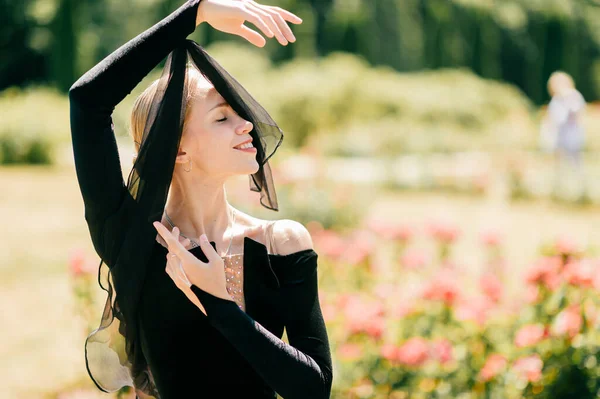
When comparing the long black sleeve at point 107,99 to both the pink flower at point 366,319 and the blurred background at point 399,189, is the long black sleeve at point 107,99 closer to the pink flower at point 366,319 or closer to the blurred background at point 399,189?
the blurred background at point 399,189

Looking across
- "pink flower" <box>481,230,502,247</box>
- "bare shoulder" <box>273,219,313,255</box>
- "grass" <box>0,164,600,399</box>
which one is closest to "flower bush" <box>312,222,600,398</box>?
"pink flower" <box>481,230,502,247</box>

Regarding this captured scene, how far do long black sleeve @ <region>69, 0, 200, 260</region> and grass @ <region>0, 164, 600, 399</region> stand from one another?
10.4 ft

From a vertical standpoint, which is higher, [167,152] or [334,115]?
[167,152]

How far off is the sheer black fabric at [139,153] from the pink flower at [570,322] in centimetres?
236

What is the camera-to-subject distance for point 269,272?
1.69 metres

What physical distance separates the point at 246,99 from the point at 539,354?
243 centimetres

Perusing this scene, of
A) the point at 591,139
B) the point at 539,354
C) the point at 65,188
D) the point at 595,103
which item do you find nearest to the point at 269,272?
the point at 539,354

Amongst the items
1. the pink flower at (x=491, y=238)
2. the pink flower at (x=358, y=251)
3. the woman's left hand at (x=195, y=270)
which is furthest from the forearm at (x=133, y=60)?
the pink flower at (x=491, y=238)

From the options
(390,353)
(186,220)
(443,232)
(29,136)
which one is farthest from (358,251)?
(29,136)

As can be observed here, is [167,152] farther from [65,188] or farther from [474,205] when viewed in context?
[65,188]

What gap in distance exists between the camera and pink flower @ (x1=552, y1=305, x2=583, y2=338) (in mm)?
3545

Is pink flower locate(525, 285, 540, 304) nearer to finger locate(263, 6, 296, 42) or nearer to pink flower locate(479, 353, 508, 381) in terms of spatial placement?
pink flower locate(479, 353, 508, 381)

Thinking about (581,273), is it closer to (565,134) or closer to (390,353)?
(390,353)

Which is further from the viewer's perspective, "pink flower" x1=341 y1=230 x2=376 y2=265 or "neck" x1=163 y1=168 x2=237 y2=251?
"pink flower" x1=341 y1=230 x2=376 y2=265
